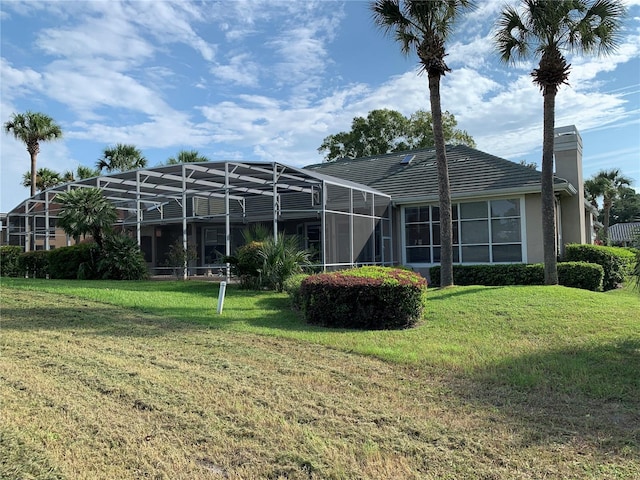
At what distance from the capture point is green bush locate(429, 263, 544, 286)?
15414 mm

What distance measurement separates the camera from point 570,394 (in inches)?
210

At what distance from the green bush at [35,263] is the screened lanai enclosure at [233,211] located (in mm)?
1250

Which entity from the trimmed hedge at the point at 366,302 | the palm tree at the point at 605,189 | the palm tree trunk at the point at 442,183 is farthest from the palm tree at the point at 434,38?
the palm tree at the point at 605,189

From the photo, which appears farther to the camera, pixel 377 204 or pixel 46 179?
pixel 46 179

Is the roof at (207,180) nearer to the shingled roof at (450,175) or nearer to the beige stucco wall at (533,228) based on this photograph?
the shingled roof at (450,175)

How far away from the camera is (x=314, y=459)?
12.2 feet

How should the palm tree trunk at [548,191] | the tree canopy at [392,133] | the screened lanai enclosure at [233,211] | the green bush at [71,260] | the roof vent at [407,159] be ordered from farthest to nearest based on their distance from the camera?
the tree canopy at [392,133]
the roof vent at [407,159]
the green bush at [71,260]
the screened lanai enclosure at [233,211]
the palm tree trunk at [548,191]

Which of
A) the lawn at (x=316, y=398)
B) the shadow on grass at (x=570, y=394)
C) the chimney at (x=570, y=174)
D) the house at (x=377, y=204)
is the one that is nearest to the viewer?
the lawn at (x=316, y=398)

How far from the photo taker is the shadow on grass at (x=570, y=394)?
425cm

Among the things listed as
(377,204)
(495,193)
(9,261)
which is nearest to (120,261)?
(9,261)

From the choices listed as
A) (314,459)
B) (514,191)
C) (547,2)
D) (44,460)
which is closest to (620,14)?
(547,2)

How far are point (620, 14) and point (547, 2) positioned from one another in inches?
82.5

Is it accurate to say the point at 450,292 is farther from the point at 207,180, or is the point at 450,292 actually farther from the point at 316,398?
the point at 207,180

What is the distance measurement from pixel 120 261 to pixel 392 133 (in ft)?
96.6
